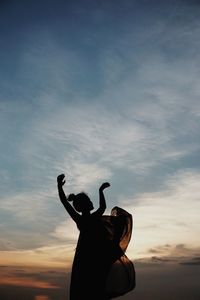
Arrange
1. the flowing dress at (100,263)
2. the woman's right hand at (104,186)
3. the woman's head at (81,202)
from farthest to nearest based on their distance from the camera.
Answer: the woman's head at (81,202) → the woman's right hand at (104,186) → the flowing dress at (100,263)

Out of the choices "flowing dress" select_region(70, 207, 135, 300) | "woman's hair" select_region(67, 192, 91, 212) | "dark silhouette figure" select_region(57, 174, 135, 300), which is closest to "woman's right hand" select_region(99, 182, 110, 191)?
"dark silhouette figure" select_region(57, 174, 135, 300)

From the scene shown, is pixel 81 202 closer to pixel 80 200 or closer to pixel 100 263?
pixel 80 200

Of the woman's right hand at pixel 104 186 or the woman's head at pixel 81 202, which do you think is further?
the woman's head at pixel 81 202

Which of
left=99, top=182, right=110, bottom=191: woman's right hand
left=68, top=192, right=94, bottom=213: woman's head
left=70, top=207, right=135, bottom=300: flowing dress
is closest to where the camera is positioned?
left=70, top=207, right=135, bottom=300: flowing dress

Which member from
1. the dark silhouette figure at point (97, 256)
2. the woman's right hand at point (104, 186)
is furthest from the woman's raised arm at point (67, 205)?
the woman's right hand at point (104, 186)

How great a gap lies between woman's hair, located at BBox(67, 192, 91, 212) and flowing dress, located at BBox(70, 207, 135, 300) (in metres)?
0.21

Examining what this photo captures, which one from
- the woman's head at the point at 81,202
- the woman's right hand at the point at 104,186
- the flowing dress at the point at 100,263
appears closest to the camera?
the flowing dress at the point at 100,263

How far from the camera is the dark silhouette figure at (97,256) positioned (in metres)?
8.34

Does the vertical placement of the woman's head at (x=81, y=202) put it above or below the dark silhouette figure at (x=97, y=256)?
above

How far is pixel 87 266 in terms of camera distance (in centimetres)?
842

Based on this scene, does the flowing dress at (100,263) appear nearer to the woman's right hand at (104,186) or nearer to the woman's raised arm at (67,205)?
the woman's raised arm at (67,205)

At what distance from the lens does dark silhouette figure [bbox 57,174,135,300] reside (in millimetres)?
8336

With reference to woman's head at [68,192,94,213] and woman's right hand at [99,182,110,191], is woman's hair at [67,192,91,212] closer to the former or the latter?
woman's head at [68,192,94,213]

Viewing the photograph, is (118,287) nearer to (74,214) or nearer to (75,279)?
(75,279)
